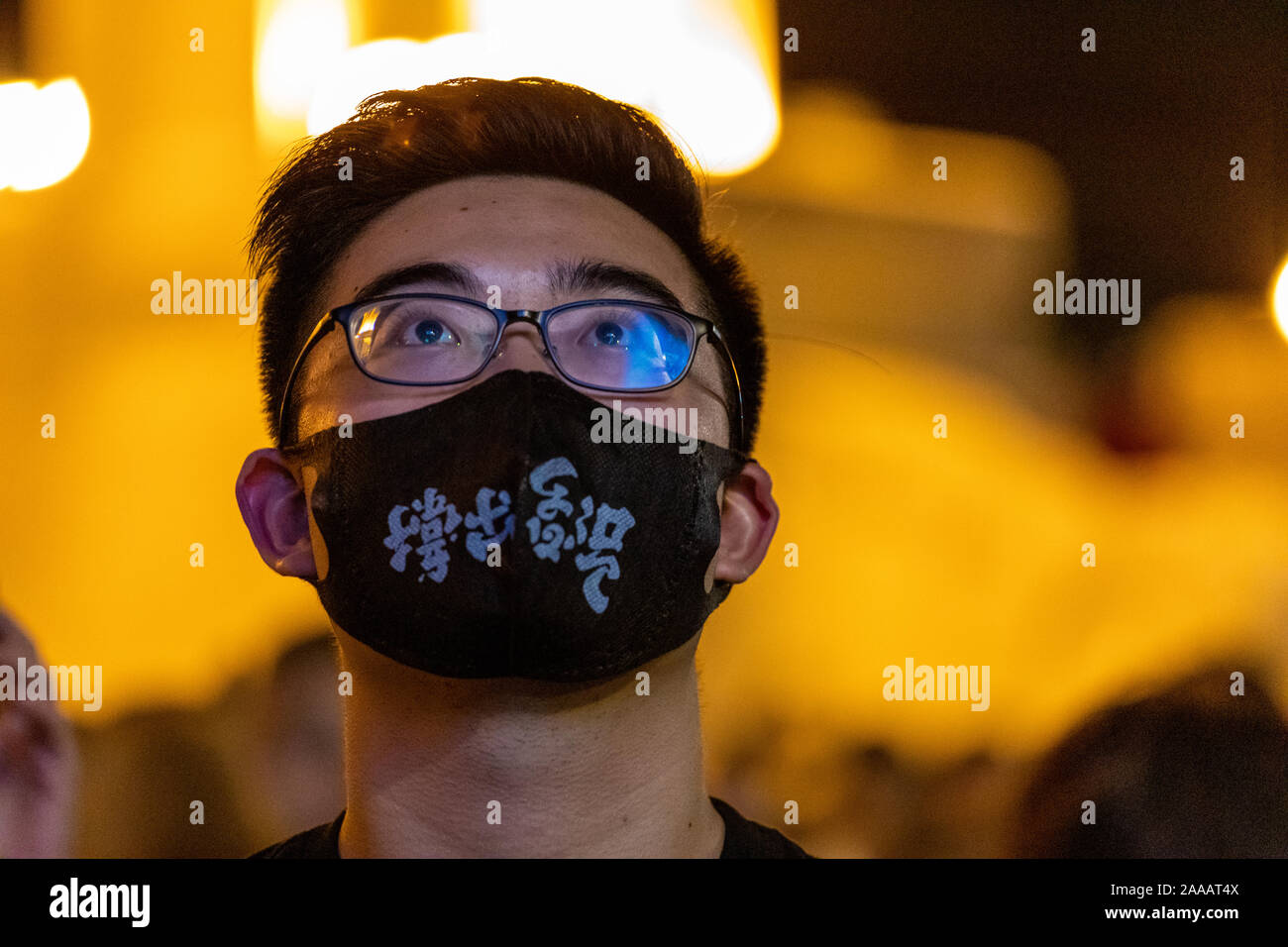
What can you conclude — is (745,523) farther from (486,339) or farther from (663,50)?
(663,50)

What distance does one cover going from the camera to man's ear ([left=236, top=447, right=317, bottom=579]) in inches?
77.7

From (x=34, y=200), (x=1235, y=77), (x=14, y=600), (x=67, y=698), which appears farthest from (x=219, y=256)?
(x=1235, y=77)

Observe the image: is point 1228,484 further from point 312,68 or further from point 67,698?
point 67,698

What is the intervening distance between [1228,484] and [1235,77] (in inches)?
59.9

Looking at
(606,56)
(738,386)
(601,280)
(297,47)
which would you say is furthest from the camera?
(297,47)

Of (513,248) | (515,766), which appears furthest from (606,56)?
(515,766)

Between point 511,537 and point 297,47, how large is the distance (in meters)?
2.64

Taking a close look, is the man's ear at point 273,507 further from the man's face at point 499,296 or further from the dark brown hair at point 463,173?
the dark brown hair at point 463,173

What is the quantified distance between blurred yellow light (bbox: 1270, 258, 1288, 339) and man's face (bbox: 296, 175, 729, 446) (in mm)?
2661

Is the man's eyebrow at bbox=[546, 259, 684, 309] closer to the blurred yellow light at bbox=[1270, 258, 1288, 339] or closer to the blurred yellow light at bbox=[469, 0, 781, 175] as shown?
the blurred yellow light at bbox=[469, 0, 781, 175]

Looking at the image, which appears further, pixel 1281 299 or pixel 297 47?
pixel 1281 299

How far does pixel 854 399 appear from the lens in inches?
176

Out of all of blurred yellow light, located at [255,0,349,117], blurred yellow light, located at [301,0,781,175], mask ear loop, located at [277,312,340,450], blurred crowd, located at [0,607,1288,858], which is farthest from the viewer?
blurred yellow light, located at [255,0,349,117]

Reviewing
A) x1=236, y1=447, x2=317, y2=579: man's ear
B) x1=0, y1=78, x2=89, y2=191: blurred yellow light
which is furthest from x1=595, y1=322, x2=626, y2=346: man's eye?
x1=0, y1=78, x2=89, y2=191: blurred yellow light
